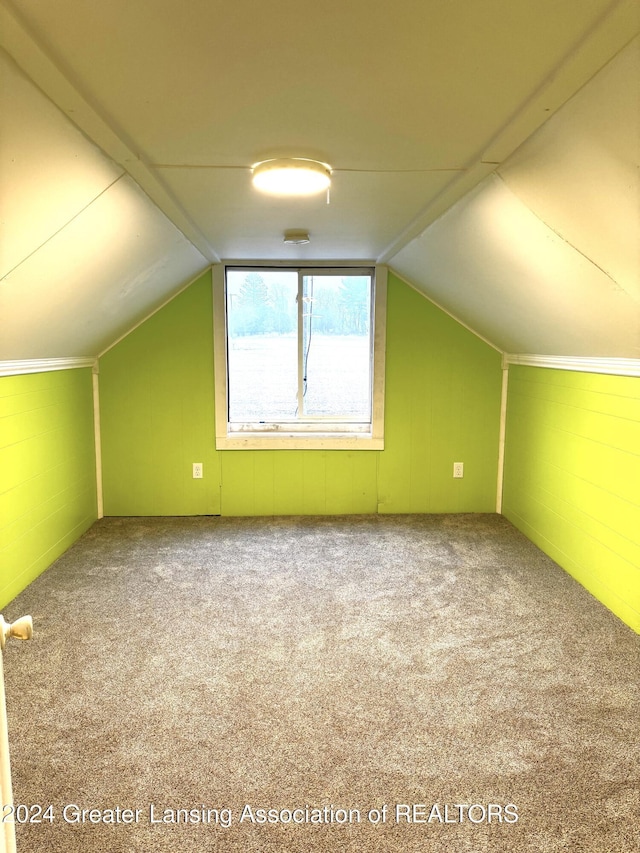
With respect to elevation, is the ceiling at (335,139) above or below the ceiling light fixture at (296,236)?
below

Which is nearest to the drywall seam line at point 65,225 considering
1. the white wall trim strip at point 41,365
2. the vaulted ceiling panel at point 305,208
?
the vaulted ceiling panel at point 305,208

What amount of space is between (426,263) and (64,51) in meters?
2.43

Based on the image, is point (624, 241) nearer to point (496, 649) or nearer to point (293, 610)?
point (496, 649)

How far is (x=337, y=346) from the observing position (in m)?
4.09

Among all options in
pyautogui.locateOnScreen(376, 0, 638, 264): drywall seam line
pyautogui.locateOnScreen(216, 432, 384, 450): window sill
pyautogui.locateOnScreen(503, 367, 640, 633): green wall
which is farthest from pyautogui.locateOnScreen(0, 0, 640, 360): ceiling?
pyautogui.locateOnScreen(216, 432, 384, 450): window sill

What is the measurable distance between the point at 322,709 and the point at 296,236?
7.87 ft

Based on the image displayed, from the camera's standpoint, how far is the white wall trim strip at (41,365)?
2.66 meters

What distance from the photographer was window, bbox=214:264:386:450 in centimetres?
399

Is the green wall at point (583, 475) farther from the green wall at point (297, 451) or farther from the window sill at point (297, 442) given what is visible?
the window sill at point (297, 442)

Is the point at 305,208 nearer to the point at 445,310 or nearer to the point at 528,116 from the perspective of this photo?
the point at 528,116

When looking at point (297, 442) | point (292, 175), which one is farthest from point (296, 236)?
point (297, 442)

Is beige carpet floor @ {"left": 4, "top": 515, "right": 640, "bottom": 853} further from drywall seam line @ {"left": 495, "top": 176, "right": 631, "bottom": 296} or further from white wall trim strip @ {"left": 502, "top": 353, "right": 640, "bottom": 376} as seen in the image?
drywall seam line @ {"left": 495, "top": 176, "right": 631, "bottom": 296}

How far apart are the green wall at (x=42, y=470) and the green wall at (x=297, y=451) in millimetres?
307

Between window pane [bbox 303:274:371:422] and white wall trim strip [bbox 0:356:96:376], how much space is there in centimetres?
157
